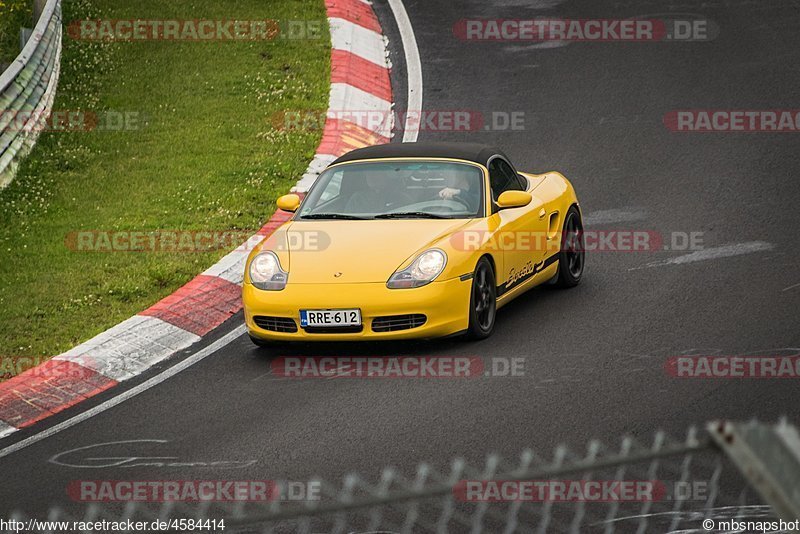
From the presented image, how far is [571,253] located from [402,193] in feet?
5.57

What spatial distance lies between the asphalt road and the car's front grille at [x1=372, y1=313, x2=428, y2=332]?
28cm

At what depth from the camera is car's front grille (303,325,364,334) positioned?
362 inches

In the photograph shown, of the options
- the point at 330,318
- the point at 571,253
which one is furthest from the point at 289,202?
the point at 571,253

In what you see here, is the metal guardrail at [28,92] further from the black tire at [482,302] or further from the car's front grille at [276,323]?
the black tire at [482,302]

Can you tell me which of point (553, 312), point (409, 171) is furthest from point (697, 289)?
point (409, 171)

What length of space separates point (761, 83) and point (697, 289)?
6553 millimetres

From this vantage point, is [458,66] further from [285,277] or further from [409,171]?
[285,277]

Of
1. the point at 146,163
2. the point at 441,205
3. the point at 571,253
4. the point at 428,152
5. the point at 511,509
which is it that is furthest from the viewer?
the point at 146,163

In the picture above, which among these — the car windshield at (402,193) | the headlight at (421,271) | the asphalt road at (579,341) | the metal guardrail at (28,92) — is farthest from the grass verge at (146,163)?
the headlight at (421,271)

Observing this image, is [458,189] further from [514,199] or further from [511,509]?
[511,509]

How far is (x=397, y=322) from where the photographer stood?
30.2 feet

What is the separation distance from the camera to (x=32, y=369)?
953cm

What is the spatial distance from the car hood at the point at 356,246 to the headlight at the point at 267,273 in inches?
3.2

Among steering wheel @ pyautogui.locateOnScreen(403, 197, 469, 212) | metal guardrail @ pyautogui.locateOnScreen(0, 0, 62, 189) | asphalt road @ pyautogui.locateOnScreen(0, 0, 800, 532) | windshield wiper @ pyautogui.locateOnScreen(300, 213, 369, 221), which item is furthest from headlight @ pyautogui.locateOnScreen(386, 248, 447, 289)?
metal guardrail @ pyautogui.locateOnScreen(0, 0, 62, 189)
